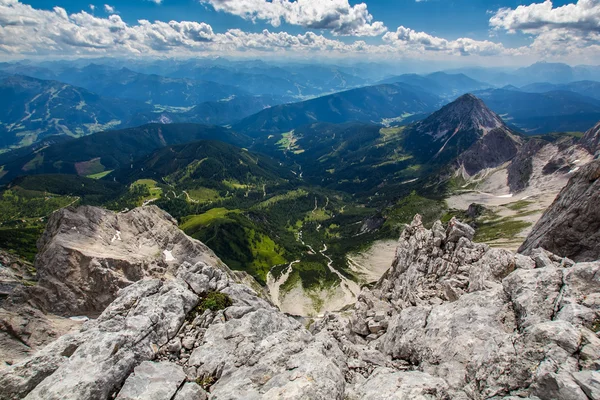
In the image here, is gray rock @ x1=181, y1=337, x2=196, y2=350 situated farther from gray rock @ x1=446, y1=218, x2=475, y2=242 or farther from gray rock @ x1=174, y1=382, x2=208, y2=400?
gray rock @ x1=446, y1=218, x2=475, y2=242

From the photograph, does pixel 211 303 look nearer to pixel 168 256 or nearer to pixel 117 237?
pixel 117 237

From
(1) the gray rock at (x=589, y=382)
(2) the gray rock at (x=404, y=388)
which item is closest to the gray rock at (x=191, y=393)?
(2) the gray rock at (x=404, y=388)

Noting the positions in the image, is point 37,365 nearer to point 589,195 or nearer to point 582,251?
point 582,251

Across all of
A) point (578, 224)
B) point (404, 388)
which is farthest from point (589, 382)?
point (578, 224)

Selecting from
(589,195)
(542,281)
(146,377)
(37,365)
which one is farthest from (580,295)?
(589,195)

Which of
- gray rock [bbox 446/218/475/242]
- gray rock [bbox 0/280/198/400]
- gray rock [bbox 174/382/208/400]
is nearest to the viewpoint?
gray rock [bbox 0/280/198/400]

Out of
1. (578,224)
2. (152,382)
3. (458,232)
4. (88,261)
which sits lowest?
(88,261)

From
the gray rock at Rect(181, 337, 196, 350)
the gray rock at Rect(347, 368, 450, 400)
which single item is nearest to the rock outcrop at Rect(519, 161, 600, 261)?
the gray rock at Rect(347, 368, 450, 400)
